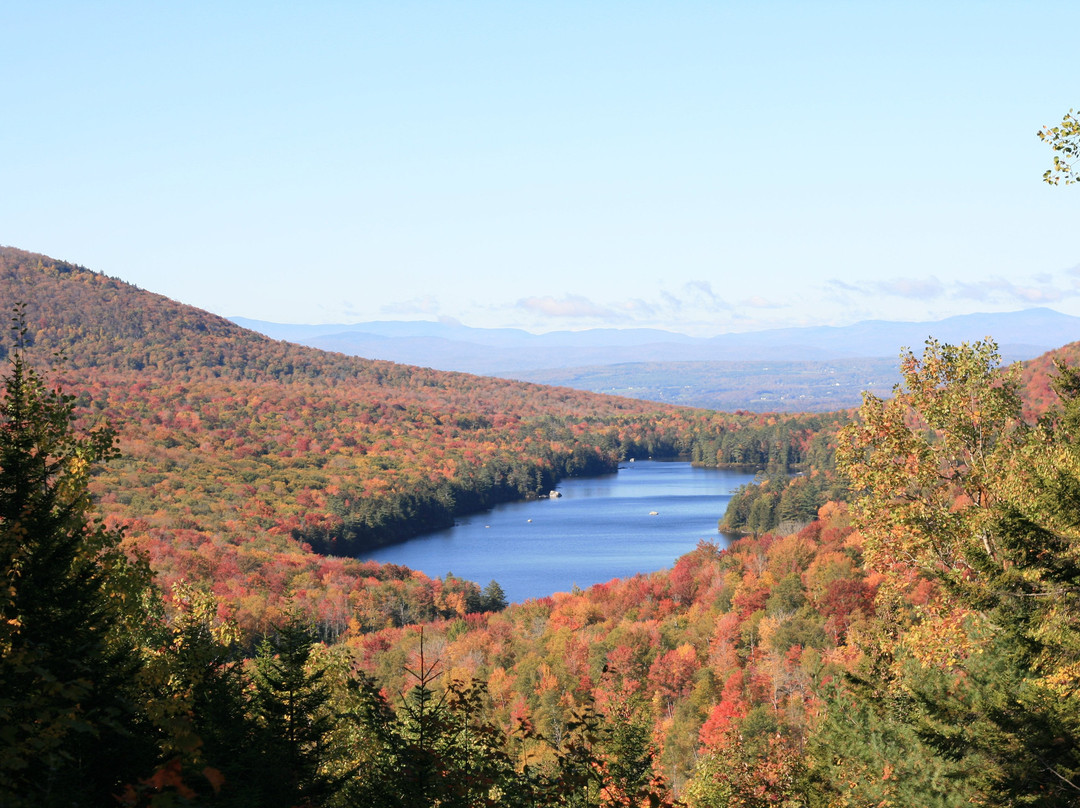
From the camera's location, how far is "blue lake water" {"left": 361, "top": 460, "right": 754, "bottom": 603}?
94.9 meters

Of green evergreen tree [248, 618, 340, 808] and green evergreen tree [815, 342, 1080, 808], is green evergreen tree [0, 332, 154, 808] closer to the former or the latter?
green evergreen tree [248, 618, 340, 808]

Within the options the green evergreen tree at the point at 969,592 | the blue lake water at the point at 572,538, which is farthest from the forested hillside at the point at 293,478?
the green evergreen tree at the point at 969,592

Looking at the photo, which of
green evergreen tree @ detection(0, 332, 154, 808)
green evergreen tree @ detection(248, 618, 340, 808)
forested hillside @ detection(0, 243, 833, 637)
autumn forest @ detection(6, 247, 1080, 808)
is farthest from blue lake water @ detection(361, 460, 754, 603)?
A: green evergreen tree @ detection(0, 332, 154, 808)

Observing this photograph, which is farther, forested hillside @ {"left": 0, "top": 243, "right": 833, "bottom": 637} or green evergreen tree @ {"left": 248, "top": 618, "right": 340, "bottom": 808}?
forested hillside @ {"left": 0, "top": 243, "right": 833, "bottom": 637}

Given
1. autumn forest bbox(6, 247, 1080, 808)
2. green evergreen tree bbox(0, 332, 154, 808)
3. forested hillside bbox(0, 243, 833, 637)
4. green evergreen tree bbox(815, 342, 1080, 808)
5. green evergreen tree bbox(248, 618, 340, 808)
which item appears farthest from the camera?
forested hillside bbox(0, 243, 833, 637)

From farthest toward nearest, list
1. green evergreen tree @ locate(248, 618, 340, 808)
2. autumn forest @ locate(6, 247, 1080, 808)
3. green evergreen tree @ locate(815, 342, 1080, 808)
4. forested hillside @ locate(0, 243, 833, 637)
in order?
forested hillside @ locate(0, 243, 833, 637) → green evergreen tree @ locate(248, 618, 340, 808) → green evergreen tree @ locate(815, 342, 1080, 808) → autumn forest @ locate(6, 247, 1080, 808)

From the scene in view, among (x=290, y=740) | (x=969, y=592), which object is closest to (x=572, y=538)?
(x=290, y=740)

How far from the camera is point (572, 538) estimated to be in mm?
114375

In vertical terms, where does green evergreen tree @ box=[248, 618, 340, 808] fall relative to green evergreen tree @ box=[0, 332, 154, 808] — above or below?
below

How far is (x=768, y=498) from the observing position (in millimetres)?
118562

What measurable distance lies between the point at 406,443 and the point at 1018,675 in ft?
528

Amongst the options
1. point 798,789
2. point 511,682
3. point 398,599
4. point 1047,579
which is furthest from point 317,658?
point 398,599

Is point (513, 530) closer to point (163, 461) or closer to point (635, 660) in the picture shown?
point (163, 461)

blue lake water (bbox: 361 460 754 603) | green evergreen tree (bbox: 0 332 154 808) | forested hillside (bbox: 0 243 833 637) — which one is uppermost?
green evergreen tree (bbox: 0 332 154 808)
